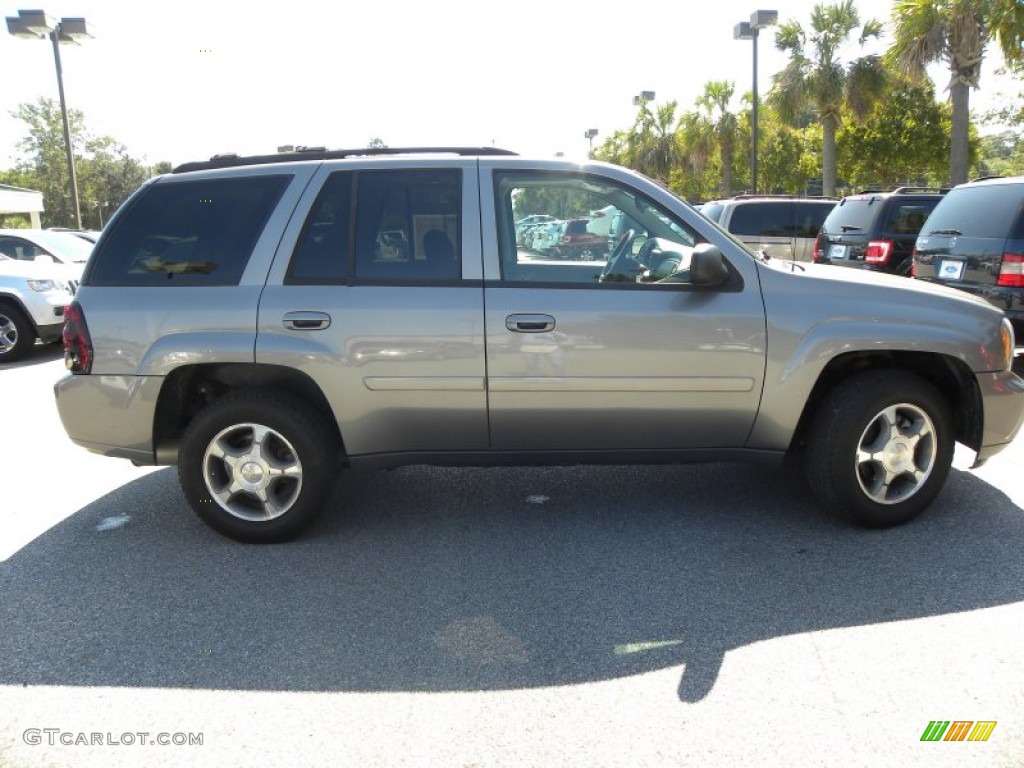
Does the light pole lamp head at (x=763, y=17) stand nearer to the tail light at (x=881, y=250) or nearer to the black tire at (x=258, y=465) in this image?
the tail light at (x=881, y=250)

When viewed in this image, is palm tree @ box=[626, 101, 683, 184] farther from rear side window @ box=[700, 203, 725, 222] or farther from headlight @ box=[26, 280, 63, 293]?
headlight @ box=[26, 280, 63, 293]

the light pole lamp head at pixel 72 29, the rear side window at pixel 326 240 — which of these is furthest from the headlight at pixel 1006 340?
the light pole lamp head at pixel 72 29

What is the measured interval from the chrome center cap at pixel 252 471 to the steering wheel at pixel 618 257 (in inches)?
75.8

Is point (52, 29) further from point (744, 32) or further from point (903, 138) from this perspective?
point (903, 138)

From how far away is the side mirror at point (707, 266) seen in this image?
3889mm

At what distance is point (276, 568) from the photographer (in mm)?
4066

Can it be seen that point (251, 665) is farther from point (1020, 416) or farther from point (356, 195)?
point (1020, 416)

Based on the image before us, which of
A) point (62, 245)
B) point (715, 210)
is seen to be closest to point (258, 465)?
point (62, 245)

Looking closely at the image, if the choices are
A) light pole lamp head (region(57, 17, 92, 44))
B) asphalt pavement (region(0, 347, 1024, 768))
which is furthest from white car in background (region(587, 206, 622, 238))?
light pole lamp head (region(57, 17, 92, 44))

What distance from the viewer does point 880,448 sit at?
4.27 metres

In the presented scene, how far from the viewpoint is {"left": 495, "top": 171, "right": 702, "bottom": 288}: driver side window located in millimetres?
4141

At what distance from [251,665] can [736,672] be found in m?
1.79

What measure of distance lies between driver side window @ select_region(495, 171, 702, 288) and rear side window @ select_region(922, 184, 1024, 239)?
199 inches

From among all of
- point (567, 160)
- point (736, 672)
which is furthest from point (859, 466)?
point (567, 160)
